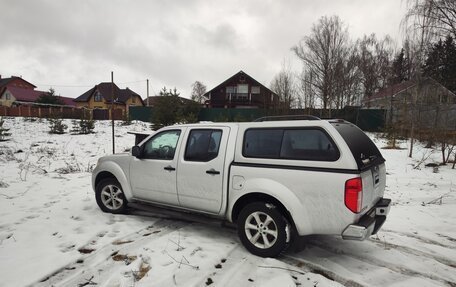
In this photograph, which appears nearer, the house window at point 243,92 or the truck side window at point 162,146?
the truck side window at point 162,146

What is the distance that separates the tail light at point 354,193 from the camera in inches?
115

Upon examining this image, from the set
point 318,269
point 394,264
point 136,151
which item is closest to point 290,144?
point 318,269

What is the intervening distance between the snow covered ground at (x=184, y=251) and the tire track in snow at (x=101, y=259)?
0.01 m

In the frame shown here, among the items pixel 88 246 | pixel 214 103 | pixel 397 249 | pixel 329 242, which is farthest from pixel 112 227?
pixel 214 103

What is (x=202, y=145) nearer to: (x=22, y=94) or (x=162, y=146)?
(x=162, y=146)

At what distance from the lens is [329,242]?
4090 mm

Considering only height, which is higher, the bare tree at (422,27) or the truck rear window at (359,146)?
the bare tree at (422,27)

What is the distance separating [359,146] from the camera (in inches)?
132

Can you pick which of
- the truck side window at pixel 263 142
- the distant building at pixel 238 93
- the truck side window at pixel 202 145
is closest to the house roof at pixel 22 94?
the distant building at pixel 238 93

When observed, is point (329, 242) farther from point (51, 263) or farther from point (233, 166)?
point (51, 263)

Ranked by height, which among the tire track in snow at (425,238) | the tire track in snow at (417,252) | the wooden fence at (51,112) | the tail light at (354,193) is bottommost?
the tire track in snow at (417,252)

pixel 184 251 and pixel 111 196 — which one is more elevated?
pixel 111 196

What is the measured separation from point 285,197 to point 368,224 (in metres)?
0.96

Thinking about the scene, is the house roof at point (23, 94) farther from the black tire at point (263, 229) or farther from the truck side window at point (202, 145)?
the black tire at point (263, 229)
